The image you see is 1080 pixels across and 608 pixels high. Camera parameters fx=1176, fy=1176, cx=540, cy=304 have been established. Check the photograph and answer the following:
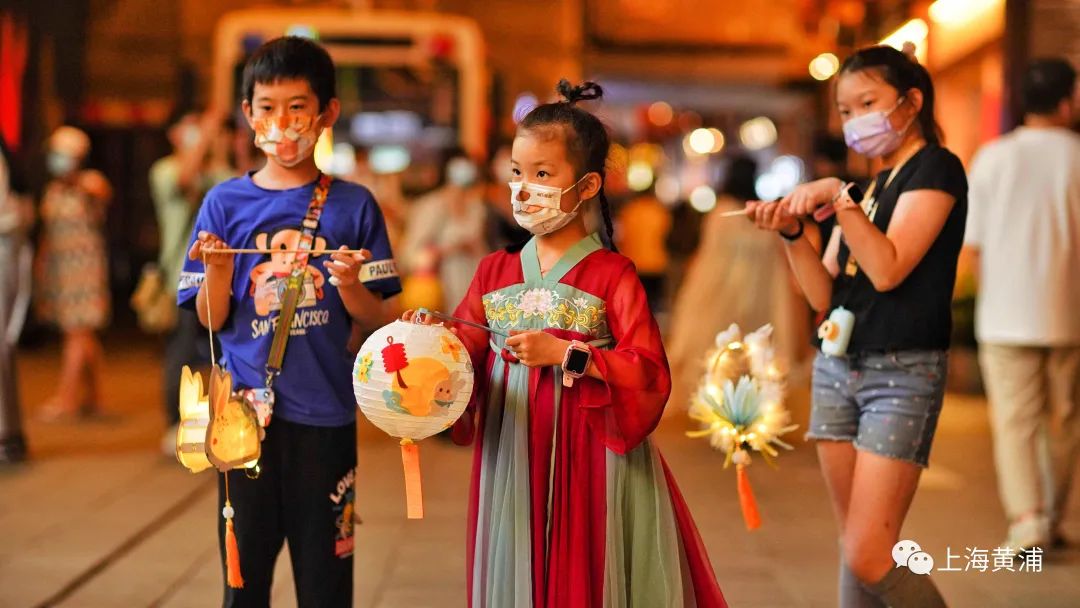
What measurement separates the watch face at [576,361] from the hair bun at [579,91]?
24.7 inches

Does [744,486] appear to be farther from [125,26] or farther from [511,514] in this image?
[125,26]

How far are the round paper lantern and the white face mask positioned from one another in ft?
1.07

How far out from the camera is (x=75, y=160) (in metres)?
7.60

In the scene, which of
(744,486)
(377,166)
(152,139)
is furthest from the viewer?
(152,139)

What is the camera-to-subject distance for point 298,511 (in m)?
2.93

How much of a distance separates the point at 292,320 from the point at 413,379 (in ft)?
1.65

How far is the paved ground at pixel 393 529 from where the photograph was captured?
170 inches

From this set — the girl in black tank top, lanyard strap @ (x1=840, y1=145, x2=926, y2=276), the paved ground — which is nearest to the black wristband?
the girl in black tank top

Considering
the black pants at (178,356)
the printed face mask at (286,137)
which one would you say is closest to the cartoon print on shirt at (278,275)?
the printed face mask at (286,137)

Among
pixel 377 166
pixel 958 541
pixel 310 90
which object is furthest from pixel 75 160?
pixel 958 541

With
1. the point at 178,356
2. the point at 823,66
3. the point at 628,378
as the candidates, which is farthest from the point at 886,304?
the point at 823,66

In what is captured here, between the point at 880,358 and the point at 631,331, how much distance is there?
0.80 meters

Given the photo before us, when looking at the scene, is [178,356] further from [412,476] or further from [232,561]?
[412,476]

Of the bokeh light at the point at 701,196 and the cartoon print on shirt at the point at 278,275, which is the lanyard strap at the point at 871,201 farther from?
the bokeh light at the point at 701,196
